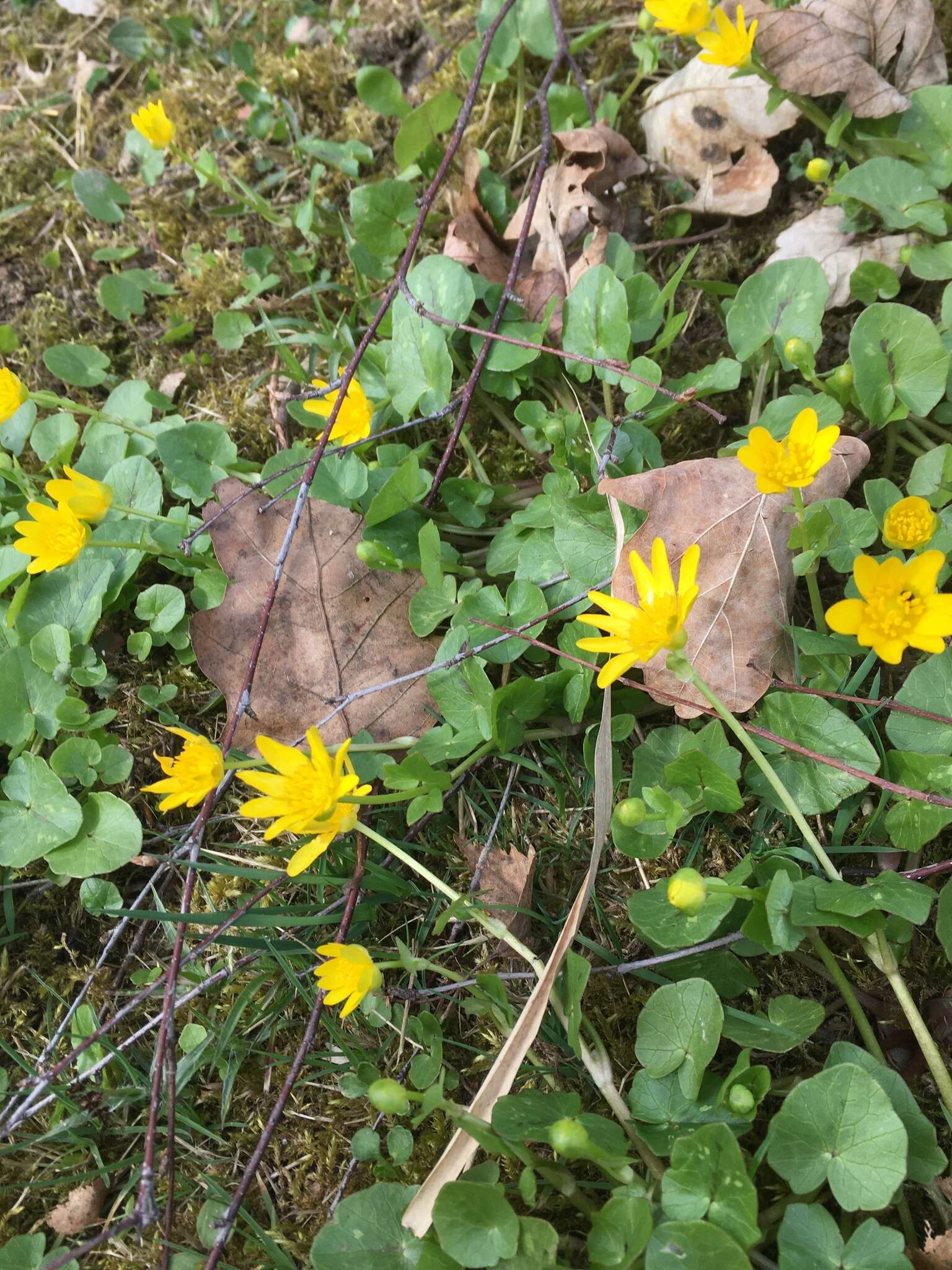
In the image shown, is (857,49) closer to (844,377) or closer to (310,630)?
(844,377)

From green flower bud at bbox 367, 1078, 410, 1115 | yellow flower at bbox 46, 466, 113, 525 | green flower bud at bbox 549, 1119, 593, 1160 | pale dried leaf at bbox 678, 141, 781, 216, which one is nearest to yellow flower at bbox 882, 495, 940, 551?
pale dried leaf at bbox 678, 141, 781, 216

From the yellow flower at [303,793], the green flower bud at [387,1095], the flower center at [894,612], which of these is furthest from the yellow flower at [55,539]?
the flower center at [894,612]

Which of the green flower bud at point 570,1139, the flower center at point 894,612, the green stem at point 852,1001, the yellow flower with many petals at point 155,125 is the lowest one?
the green stem at point 852,1001

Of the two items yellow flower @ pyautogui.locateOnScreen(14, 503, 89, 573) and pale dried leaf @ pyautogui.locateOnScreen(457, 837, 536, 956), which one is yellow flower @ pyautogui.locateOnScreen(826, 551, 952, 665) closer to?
pale dried leaf @ pyautogui.locateOnScreen(457, 837, 536, 956)

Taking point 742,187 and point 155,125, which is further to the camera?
point 155,125

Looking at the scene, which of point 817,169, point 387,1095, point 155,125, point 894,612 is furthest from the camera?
point 155,125

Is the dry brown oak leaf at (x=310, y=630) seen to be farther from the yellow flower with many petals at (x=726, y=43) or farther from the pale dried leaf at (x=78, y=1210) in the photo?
the yellow flower with many petals at (x=726, y=43)

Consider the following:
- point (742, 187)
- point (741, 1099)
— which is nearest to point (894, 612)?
point (741, 1099)
